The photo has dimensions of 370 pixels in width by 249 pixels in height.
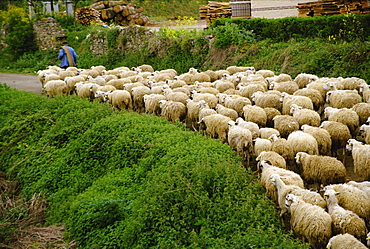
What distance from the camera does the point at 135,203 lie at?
6.65m

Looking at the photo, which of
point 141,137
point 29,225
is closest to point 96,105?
point 141,137

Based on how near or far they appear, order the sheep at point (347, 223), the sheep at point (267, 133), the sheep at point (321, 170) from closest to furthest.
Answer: the sheep at point (347, 223) < the sheep at point (321, 170) < the sheep at point (267, 133)

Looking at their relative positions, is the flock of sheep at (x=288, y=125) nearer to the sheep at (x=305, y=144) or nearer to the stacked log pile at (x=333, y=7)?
the sheep at (x=305, y=144)

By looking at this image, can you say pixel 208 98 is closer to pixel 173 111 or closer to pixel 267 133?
pixel 173 111

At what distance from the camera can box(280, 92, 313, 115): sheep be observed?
905 centimetres

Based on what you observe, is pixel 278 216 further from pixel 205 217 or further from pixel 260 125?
pixel 260 125

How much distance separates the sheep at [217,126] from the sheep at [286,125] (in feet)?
3.50

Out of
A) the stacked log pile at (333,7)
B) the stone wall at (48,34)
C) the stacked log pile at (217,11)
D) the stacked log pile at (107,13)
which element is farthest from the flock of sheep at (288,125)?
the stacked log pile at (107,13)

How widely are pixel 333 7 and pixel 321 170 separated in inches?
475

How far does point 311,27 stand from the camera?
15.5 m

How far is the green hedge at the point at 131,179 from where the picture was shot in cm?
575

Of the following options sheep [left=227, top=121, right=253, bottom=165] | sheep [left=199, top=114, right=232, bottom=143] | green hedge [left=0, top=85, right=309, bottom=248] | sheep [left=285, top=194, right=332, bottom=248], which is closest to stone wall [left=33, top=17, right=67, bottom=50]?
green hedge [left=0, top=85, right=309, bottom=248]

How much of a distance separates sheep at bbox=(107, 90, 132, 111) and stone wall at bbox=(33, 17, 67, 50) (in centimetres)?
1371

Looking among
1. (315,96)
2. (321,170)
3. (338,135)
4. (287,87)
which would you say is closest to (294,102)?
(315,96)
